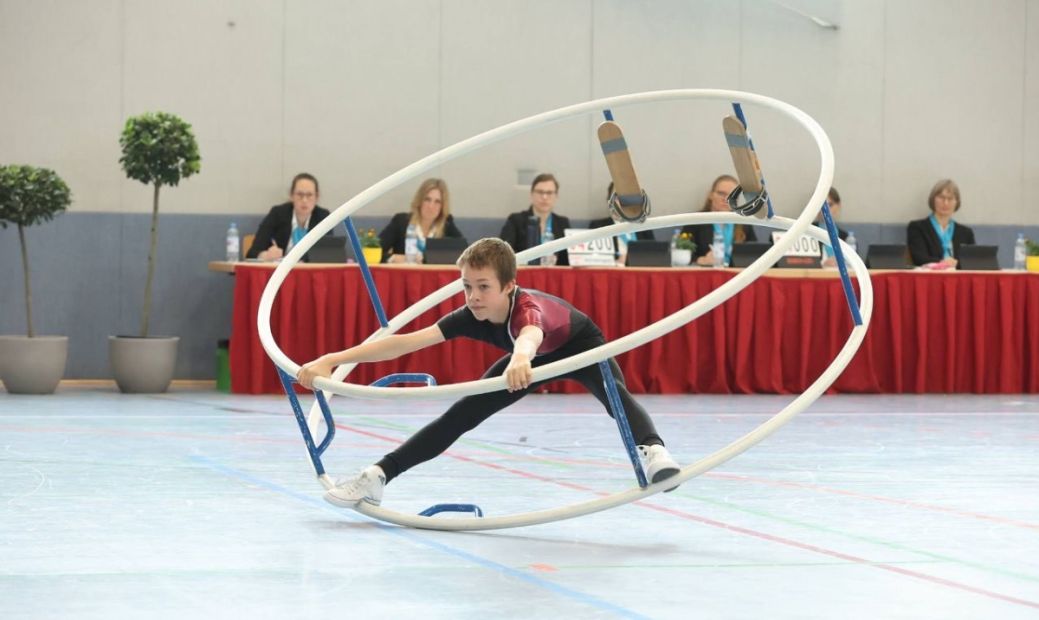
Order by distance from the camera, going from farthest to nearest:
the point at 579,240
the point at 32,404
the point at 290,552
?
1. the point at 32,404
2. the point at 579,240
3. the point at 290,552

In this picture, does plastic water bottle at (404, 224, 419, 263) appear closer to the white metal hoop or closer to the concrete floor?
the concrete floor

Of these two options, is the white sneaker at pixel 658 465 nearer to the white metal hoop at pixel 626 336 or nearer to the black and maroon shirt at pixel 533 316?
the white metal hoop at pixel 626 336

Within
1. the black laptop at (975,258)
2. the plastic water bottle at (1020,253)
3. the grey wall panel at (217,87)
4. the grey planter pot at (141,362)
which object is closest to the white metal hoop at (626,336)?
the grey planter pot at (141,362)

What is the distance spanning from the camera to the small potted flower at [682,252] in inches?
428

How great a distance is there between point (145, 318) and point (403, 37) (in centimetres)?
326

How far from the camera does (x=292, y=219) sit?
36.0 feet

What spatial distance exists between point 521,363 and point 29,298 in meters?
6.98

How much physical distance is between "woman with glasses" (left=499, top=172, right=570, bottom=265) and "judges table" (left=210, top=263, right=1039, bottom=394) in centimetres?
66

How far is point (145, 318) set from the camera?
1047 centimetres

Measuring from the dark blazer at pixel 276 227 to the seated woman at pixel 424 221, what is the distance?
0.55m

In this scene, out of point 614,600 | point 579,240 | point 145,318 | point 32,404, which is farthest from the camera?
point 145,318

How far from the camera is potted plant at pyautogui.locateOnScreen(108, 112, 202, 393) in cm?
1007

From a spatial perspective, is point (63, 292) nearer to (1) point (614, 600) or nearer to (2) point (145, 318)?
(2) point (145, 318)

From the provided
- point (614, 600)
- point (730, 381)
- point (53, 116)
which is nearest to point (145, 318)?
point (53, 116)
